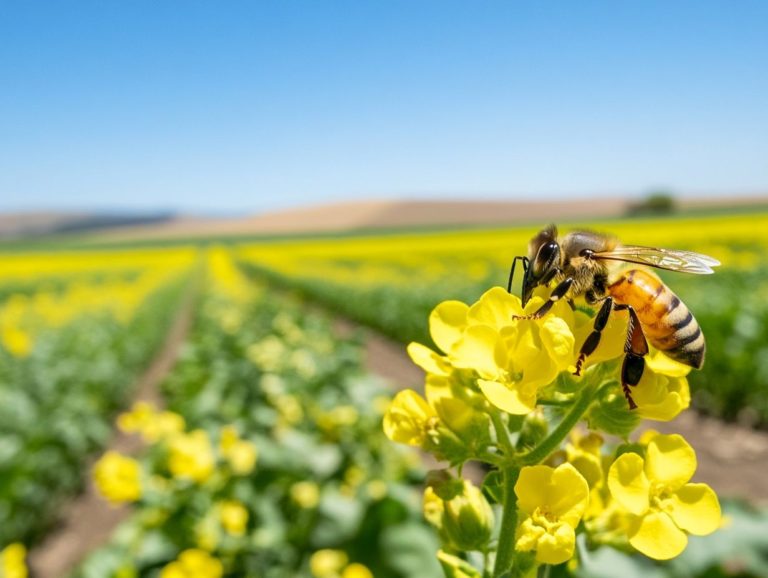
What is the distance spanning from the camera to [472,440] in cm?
86

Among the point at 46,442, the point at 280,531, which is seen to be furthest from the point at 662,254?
the point at 46,442

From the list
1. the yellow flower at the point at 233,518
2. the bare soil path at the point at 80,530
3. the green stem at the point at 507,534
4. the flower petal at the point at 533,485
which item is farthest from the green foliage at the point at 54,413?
the flower petal at the point at 533,485

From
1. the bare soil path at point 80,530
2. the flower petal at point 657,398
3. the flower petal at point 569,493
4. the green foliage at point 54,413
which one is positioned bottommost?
the bare soil path at point 80,530

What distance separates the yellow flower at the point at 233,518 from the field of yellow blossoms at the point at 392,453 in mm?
21

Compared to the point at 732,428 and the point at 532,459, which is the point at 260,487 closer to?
the point at 532,459

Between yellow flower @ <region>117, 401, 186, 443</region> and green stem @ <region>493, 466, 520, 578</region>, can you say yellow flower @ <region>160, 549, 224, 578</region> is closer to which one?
yellow flower @ <region>117, 401, 186, 443</region>

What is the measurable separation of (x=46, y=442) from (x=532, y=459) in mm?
5447

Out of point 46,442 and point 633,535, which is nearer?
point 633,535

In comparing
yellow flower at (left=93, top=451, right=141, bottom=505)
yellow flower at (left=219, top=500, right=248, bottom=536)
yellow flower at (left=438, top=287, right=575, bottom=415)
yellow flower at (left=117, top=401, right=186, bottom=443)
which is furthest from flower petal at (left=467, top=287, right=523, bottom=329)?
yellow flower at (left=117, top=401, right=186, bottom=443)

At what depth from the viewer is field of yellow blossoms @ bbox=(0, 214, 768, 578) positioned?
2.45ft

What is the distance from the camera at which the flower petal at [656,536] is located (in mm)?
693

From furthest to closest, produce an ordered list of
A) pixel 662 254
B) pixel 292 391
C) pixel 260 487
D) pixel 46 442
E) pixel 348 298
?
pixel 348 298 < pixel 46 442 < pixel 292 391 < pixel 260 487 < pixel 662 254

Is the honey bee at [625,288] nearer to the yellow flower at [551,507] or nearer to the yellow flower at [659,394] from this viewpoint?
the yellow flower at [659,394]

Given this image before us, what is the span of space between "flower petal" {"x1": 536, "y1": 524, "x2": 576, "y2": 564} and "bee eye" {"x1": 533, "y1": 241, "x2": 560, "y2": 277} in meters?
0.43
